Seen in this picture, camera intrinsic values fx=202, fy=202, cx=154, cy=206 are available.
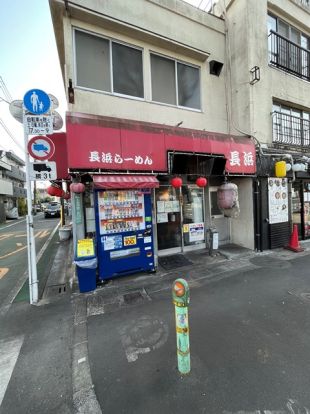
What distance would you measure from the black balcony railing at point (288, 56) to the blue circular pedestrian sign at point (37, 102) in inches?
335

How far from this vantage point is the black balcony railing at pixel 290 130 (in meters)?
8.11

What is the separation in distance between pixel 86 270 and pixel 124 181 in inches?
90.3

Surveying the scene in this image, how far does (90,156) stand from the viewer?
16.1 feet

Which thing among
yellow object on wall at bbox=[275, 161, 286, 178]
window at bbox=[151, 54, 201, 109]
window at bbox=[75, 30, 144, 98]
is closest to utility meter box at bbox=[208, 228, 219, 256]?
yellow object on wall at bbox=[275, 161, 286, 178]

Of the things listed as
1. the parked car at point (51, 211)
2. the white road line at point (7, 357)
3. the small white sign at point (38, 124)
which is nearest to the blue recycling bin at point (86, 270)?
the white road line at point (7, 357)

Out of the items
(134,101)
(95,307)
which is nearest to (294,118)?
(134,101)

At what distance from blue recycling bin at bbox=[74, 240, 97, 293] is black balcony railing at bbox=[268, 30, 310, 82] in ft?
32.0

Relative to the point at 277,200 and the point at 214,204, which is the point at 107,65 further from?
the point at 277,200

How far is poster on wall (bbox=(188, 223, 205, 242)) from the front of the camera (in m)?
7.70

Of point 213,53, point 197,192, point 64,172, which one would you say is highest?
point 213,53

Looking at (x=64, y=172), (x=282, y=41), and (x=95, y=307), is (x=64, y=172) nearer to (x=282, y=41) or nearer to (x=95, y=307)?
(x=95, y=307)

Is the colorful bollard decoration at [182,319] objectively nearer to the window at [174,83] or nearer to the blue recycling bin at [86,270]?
the blue recycling bin at [86,270]

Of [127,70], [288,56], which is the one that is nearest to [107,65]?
[127,70]

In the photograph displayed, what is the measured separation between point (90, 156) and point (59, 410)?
4.40 meters
